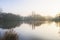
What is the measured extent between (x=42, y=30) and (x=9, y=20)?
1.64 ft

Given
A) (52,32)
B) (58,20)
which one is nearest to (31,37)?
(52,32)

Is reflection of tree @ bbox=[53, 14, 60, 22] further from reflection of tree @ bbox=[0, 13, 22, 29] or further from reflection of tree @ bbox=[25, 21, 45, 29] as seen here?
reflection of tree @ bbox=[0, 13, 22, 29]

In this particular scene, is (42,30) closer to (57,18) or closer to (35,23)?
(35,23)

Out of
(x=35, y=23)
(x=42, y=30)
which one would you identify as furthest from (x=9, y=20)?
(x=42, y=30)

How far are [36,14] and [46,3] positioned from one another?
211 millimetres

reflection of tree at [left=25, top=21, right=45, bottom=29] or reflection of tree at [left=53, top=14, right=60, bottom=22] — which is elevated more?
reflection of tree at [left=53, top=14, right=60, bottom=22]

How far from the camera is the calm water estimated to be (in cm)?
151

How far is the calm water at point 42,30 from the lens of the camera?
4.95 feet

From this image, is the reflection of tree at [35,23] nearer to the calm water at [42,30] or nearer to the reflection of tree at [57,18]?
the calm water at [42,30]

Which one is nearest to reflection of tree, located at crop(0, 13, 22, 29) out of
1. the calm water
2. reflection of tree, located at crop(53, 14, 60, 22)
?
the calm water

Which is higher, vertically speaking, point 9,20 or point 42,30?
point 9,20

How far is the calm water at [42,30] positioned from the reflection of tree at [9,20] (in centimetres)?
8

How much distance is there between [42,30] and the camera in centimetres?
153

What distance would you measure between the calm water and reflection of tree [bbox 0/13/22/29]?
0.26ft
